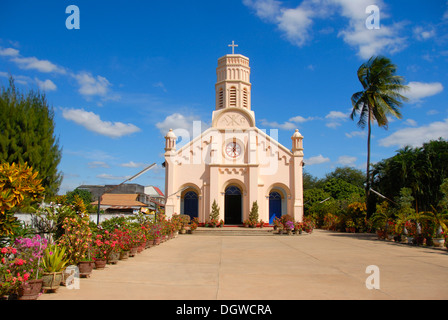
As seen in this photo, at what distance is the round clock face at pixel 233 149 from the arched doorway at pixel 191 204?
13.5ft

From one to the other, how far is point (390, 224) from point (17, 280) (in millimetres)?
18404

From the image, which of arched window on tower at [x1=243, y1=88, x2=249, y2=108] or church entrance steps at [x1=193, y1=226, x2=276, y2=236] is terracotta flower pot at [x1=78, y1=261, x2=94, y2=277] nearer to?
church entrance steps at [x1=193, y1=226, x2=276, y2=236]

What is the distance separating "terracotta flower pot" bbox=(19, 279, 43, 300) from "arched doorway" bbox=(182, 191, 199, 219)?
20974 mm

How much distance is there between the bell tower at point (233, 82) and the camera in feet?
94.1

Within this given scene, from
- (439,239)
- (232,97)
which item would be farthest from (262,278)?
(232,97)

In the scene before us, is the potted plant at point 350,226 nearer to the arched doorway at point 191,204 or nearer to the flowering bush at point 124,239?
the arched doorway at point 191,204

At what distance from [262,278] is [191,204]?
19.3 m

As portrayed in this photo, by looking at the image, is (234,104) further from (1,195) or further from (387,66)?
(1,195)

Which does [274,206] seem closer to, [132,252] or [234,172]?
[234,172]

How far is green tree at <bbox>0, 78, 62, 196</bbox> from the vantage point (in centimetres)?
1463

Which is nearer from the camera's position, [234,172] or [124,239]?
[124,239]

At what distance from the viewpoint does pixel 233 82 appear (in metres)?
28.8

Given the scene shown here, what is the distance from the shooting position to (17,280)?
5.84 meters
